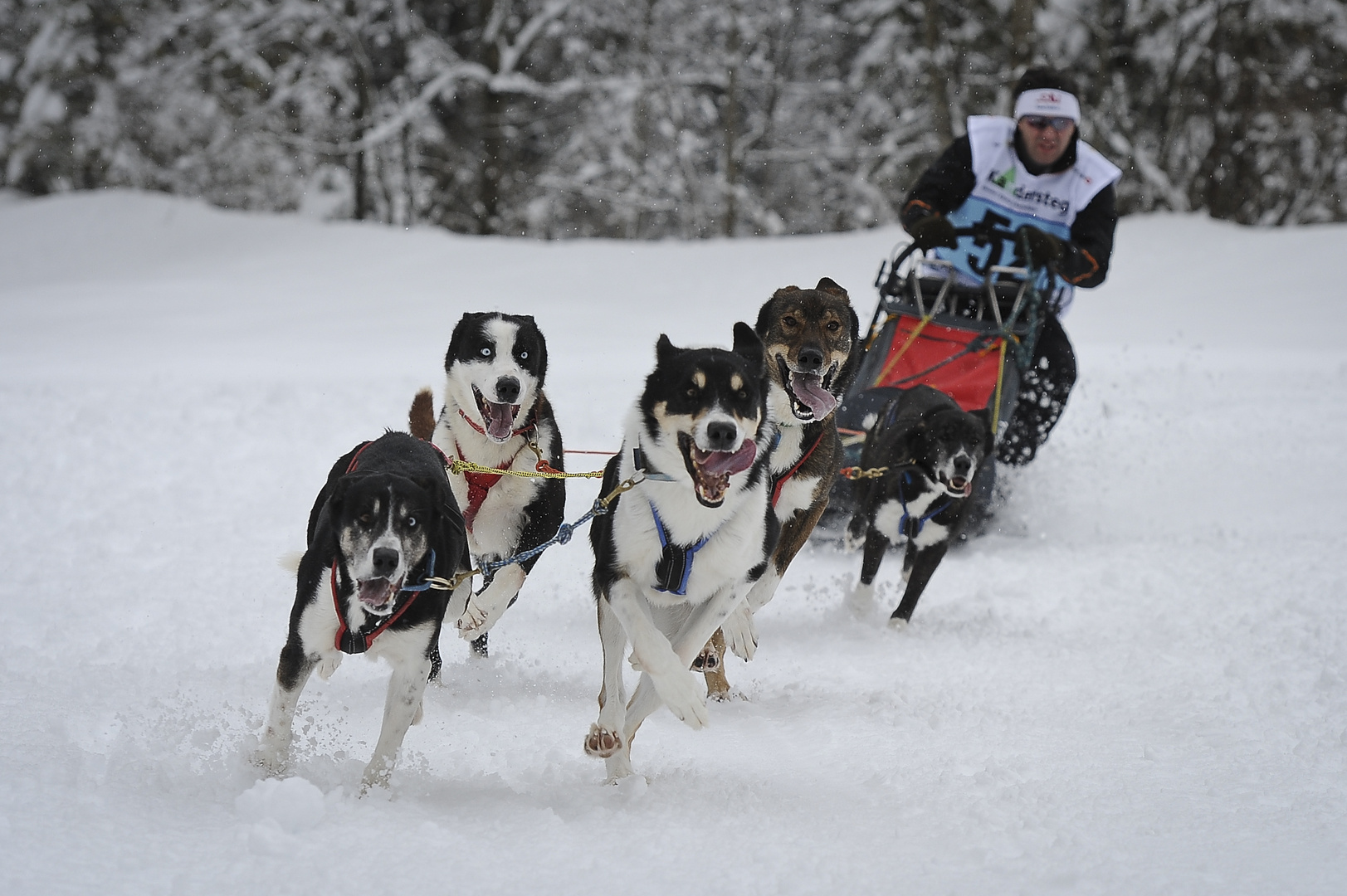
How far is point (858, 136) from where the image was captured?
67.1 ft

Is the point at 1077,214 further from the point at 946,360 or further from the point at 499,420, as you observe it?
the point at 499,420

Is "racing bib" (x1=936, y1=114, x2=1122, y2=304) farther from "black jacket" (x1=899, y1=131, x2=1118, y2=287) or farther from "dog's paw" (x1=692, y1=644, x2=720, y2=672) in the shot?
"dog's paw" (x1=692, y1=644, x2=720, y2=672)

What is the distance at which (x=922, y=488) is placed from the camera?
4914mm

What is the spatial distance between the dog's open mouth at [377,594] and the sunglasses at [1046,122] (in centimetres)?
428

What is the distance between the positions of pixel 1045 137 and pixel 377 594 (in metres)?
4.34

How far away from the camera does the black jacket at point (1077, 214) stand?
542 centimetres

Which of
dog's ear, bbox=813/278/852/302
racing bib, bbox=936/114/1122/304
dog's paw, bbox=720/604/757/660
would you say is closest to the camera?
dog's paw, bbox=720/604/757/660

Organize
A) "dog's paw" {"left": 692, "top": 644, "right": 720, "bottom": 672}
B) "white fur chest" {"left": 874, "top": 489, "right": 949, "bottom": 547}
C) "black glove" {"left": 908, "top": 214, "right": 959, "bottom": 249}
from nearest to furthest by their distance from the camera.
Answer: "dog's paw" {"left": 692, "top": 644, "right": 720, "bottom": 672}, "white fur chest" {"left": 874, "top": 489, "right": 949, "bottom": 547}, "black glove" {"left": 908, "top": 214, "right": 959, "bottom": 249}

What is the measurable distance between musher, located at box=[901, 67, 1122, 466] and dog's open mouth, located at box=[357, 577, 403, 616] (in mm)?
3532

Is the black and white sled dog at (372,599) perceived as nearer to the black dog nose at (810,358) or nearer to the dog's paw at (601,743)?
the dog's paw at (601,743)

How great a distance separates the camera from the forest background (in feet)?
57.3

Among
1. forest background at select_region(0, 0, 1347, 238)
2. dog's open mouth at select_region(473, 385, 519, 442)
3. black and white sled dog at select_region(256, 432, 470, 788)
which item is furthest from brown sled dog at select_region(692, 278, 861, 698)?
forest background at select_region(0, 0, 1347, 238)

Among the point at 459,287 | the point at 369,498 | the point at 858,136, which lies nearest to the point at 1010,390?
the point at 369,498

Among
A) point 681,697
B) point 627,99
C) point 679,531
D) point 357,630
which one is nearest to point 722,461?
point 679,531
